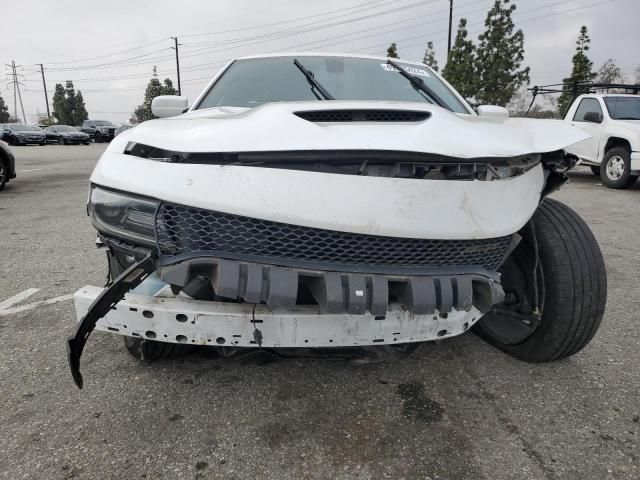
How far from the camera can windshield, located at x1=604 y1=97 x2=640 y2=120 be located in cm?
905

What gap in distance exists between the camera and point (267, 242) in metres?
1.60

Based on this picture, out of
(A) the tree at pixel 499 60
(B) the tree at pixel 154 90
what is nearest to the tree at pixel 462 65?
(A) the tree at pixel 499 60

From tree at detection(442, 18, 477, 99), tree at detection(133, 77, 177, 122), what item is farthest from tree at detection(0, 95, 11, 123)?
tree at detection(442, 18, 477, 99)

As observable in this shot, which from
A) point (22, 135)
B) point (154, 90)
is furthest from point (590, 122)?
point (154, 90)

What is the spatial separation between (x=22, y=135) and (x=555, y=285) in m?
33.2

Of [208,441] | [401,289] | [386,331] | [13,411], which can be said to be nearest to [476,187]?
[401,289]

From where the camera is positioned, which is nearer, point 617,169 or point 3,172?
point 3,172

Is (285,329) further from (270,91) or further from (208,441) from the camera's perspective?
(270,91)

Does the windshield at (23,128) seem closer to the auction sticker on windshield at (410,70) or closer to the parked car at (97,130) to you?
the parked car at (97,130)

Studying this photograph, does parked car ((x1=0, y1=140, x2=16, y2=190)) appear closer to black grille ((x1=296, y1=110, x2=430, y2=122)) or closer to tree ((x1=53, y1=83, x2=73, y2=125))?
black grille ((x1=296, y1=110, x2=430, y2=122))

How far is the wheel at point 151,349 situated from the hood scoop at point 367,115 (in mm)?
1290

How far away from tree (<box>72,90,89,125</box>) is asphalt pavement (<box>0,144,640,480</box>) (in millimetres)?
71169

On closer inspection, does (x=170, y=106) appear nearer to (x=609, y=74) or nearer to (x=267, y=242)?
(x=267, y=242)

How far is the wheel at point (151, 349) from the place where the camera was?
2246 millimetres
